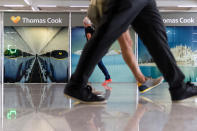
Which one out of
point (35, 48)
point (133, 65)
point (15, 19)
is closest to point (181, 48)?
point (35, 48)

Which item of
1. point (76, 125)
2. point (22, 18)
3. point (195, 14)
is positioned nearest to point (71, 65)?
point (22, 18)

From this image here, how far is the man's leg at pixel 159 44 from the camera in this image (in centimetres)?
156

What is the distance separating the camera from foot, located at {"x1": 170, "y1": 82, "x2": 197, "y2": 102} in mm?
1623

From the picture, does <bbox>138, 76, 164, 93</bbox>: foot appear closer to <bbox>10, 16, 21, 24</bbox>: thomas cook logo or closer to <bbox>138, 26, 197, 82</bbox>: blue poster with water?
<bbox>138, 26, 197, 82</bbox>: blue poster with water

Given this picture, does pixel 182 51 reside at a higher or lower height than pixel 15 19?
lower

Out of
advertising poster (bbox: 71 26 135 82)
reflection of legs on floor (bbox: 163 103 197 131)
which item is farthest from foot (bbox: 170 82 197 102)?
advertising poster (bbox: 71 26 135 82)

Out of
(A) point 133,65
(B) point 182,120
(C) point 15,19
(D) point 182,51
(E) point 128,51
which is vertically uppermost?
(C) point 15,19

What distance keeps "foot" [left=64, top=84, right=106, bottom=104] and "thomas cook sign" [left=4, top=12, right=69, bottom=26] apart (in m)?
4.72

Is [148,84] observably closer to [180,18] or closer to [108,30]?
[108,30]

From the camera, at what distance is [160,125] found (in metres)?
1.06

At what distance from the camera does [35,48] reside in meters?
6.22

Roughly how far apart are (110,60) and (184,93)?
4.79m

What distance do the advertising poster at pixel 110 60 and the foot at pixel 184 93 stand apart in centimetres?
468

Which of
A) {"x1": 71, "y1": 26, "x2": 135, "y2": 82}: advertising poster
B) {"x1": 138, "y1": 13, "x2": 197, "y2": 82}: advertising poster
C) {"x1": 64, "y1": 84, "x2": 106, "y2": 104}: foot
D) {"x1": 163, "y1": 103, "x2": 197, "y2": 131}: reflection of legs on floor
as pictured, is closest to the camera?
{"x1": 163, "y1": 103, "x2": 197, "y2": 131}: reflection of legs on floor
